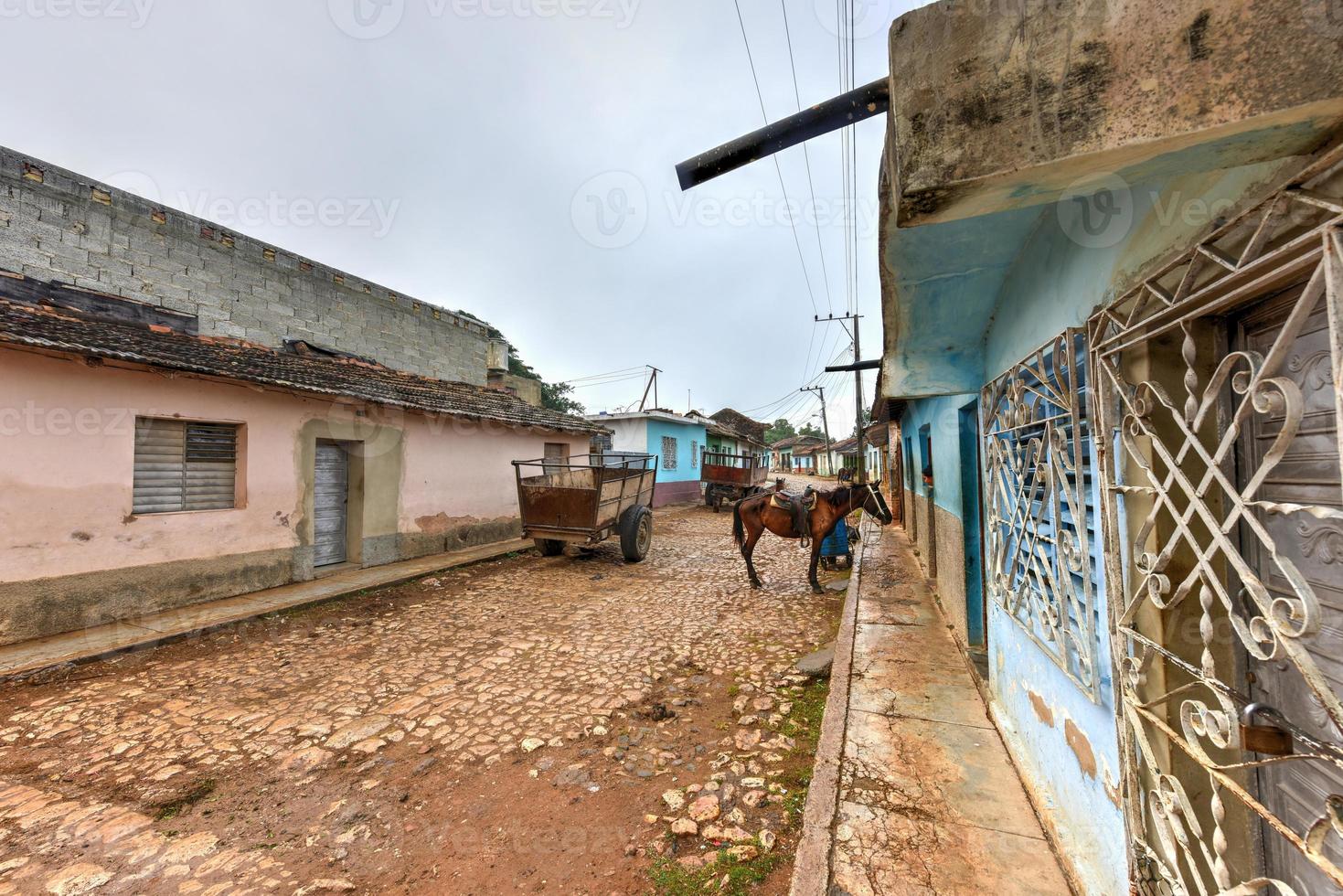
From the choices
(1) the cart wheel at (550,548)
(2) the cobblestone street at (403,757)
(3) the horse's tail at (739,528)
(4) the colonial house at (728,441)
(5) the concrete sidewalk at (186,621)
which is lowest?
(2) the cobblestone street at (403,757)

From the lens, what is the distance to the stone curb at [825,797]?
2115 mm

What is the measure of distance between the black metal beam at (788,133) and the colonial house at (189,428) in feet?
21.8

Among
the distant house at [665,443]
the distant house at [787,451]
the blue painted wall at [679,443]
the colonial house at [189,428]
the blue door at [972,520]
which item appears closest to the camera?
the blue door at [972,520]

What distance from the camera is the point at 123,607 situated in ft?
18.0

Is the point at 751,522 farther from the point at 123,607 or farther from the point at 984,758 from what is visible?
the point at 123,607

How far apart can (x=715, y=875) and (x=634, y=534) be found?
686cm

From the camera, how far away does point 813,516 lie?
7500mm

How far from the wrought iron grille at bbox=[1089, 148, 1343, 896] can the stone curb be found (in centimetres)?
116

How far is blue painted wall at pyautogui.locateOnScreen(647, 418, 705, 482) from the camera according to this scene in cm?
1836

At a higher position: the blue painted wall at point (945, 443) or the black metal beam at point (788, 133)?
the black metal beam at point (788, 133)

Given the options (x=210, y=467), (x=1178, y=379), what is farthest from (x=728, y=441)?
(x=1178, y=379)

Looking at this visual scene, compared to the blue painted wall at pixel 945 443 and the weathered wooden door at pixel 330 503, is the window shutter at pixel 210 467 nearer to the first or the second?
the weathered wooden door at pixel 330 503

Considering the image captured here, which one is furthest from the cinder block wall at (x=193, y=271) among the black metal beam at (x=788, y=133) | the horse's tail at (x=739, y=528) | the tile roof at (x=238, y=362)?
the black metal beam at (x=788, y=133)

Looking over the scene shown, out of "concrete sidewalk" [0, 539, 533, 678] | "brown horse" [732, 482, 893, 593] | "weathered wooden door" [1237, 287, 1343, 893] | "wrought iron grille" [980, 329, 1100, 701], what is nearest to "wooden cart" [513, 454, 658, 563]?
"concrete sidewalk" [0, 539, 533, 678]
